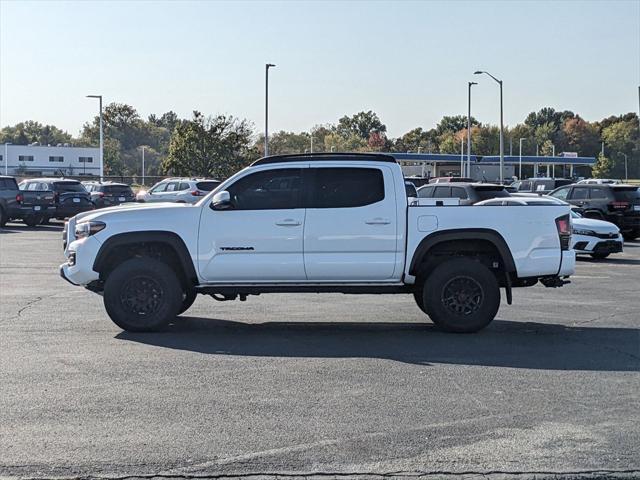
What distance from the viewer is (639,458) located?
5.70 metres

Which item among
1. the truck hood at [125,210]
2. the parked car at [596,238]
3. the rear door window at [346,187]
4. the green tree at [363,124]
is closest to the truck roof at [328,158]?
the rear door window at [346,187]

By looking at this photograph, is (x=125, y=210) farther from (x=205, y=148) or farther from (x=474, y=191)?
(x=205, y=148)

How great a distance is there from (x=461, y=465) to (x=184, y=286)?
5649 mm

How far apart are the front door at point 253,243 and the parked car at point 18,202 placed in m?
22.7

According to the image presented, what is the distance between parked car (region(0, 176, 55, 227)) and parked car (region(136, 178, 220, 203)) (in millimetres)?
5733

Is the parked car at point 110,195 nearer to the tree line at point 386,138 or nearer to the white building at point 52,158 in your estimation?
the tree line at point 386,138

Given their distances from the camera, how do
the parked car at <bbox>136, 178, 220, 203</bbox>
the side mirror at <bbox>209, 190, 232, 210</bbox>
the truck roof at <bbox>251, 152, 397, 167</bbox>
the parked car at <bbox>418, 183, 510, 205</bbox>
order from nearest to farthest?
the side mirror at <bbox>209, 190, 232, 210</bbox> → the truck roof at <bbox>251, 152, 397, 167</bbox> → the parked car at <bbox>418, 183, 510, 205</bbox> → the parked car at <bbox>136, 178, 220, 203</bbox>

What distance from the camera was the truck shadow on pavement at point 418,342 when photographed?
8820 millimetres

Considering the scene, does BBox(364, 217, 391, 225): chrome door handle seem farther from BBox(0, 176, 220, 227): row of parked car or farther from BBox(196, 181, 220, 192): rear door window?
BBox(196, 181, 220, 192): rear door window

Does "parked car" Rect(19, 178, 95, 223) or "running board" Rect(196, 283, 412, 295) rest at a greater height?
"parked car" Rect(19, 178, 95, 223)

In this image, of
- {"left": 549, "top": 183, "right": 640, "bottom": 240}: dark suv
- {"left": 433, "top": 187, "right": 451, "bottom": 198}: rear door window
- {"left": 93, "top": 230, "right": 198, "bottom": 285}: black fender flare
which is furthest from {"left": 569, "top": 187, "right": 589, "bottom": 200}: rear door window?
{"left": 93, "top": 230, "right": 198, "bottom": 285}: black fender flare

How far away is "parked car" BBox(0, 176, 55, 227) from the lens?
Result: 30922 millimetres

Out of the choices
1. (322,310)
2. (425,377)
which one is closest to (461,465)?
(425,377)

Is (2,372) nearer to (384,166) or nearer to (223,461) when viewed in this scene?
(223,461)
